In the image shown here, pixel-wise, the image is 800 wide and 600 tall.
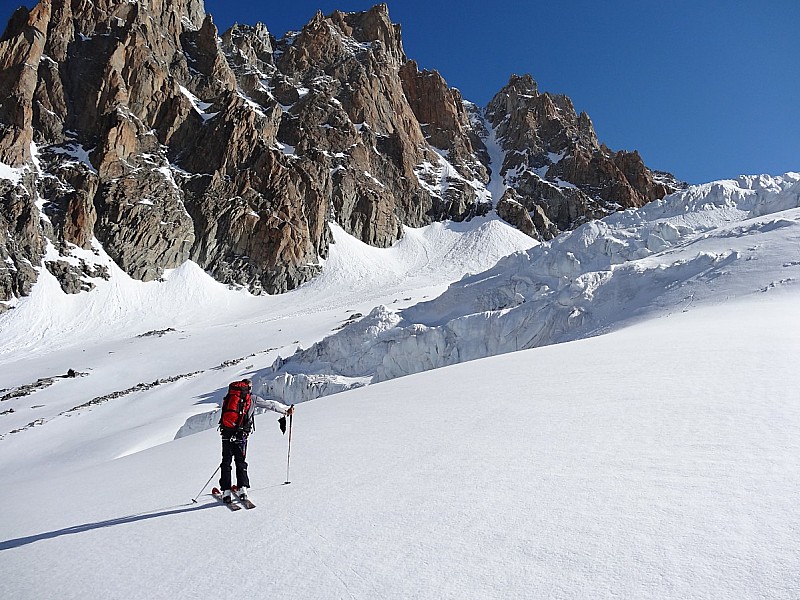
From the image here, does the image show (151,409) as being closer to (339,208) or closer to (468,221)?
(339,208)

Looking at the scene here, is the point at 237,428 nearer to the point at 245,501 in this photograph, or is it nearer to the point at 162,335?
the point at 245,501

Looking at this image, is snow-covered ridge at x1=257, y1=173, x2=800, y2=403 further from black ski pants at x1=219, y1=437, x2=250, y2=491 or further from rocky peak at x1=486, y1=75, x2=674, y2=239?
rocky peak at x1=486, y1=75, x2=674, y2=239

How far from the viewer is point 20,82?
A: 67.8m

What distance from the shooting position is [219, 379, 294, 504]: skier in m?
5.83

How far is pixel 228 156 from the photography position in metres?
77.4

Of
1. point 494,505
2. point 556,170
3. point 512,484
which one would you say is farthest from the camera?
point 556,170

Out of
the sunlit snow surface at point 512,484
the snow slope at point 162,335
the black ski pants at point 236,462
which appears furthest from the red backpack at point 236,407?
the snow slope at point 162,335

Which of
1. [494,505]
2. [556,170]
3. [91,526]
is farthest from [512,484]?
→ [556,170]

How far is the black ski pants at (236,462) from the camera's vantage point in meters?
5.78

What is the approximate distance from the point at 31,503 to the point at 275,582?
19.2 ft

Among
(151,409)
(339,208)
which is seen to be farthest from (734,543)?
(339,208)

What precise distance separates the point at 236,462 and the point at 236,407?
642mm

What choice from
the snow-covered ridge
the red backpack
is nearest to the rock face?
the snow-covered ridge

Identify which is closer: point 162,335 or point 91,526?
point 91,526
